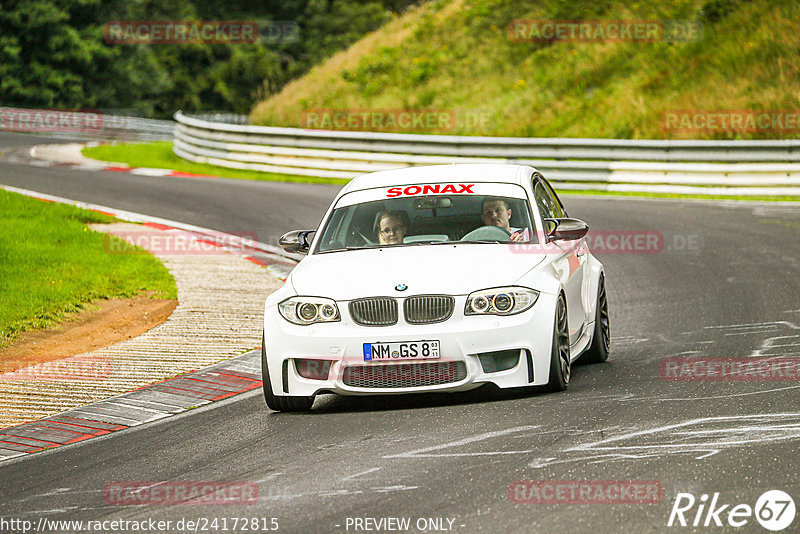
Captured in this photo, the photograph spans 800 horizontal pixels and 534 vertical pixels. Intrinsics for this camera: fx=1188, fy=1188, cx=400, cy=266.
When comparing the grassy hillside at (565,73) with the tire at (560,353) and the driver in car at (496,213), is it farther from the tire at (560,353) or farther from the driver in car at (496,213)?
the tire at (560,353)

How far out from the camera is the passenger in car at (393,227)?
902cm

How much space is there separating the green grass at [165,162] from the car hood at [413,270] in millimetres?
17803

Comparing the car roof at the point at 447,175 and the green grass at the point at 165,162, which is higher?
the car roof at the point at 447,175

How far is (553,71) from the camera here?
110 ft

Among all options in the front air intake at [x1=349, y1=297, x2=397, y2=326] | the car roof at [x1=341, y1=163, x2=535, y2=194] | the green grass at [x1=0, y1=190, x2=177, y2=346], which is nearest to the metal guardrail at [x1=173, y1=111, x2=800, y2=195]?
the green grass at [x1=0, y1=190, x2=177, y2=346]

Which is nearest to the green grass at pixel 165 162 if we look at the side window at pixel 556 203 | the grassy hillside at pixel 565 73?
the grassy hillside at pixel 565 73

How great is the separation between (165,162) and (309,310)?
23766mm

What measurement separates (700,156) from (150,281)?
12.6m

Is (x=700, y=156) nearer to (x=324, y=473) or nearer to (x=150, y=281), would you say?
(x=150, y=281)

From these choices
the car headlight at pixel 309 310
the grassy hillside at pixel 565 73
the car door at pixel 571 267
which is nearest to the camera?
the car headlight at pixel 309 310

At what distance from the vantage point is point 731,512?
5309 millimetres

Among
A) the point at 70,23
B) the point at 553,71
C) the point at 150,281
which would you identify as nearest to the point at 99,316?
the point at 150,281

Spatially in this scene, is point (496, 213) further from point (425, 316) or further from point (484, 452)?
point (484, 452)

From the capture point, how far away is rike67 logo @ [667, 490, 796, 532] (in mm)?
5180
